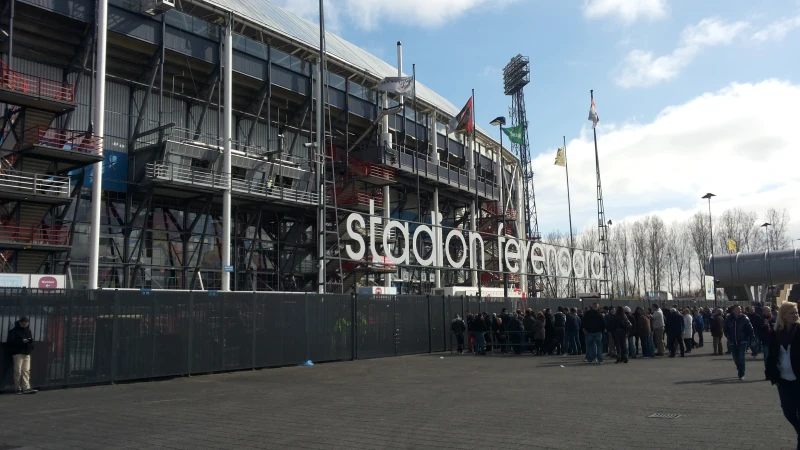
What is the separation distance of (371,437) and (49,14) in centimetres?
2758

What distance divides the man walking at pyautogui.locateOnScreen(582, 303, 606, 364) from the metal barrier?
798cm

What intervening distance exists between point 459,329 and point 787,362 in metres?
20.2

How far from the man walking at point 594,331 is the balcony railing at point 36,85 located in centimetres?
2236

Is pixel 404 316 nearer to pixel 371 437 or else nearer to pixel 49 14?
pixel 371 437

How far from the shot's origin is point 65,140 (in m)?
28.3

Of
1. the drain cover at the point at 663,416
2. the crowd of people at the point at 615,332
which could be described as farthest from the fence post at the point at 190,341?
the drain cover at the point at 663,416

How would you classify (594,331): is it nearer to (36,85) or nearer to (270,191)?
(270,191)

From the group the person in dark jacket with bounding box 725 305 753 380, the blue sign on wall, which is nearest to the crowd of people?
the person in dark jacket with bounding box 725 305 753 380

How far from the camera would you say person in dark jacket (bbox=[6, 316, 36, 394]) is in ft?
45.4

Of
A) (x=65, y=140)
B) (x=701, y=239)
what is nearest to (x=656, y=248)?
(x=701, y=239)

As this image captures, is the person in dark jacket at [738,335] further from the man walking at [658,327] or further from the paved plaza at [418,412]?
the man walking at [658,327]

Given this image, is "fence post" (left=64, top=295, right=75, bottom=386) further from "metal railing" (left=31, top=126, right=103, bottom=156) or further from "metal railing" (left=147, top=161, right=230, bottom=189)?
"metal railing" (left=147, top=161, right=230, bottom=189)

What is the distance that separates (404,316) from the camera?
25.4 meters

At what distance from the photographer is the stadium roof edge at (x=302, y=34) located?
35094mm
